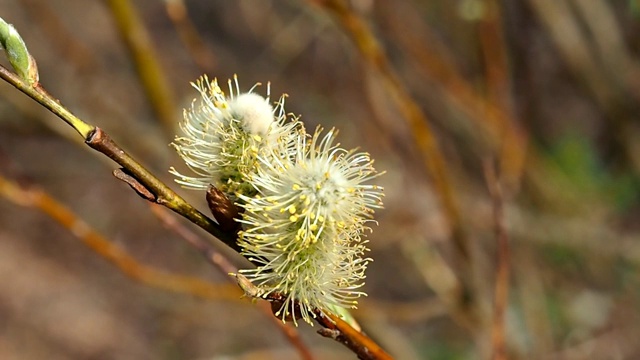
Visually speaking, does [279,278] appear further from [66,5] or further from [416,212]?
[66,5]

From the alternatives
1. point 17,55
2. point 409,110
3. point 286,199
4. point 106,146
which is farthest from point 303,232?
point 409,110

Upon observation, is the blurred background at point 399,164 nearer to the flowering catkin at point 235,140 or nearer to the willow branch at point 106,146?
the flowering catkin at point 235,140

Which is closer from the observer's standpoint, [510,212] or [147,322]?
[510,212]

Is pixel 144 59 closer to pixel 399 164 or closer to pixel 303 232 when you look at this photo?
pixel 303 232

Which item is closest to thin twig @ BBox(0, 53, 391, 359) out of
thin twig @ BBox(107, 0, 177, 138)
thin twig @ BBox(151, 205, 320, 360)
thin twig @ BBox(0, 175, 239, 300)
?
thin twig @ BBox(151, 205, 320, 360)

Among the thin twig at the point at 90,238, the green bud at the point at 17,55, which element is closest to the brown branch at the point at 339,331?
the green bud at the point at 17,55

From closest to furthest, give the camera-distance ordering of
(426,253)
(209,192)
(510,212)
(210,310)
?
1. (209,192)
2. (426,253)
3. (510,212)
4. (210,310)

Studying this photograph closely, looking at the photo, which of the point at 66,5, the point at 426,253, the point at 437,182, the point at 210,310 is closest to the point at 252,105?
the point at 437,182
